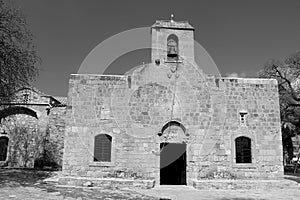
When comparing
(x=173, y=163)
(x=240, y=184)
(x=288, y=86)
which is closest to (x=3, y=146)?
(x=173, y=163)

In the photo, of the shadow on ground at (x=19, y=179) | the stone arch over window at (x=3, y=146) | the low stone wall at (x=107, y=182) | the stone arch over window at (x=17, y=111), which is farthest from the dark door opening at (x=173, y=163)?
the stone arch over window at (x=3, y=146)

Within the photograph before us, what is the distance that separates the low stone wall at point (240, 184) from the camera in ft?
37.4

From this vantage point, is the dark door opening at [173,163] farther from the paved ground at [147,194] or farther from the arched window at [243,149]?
the arched window at [243,149]

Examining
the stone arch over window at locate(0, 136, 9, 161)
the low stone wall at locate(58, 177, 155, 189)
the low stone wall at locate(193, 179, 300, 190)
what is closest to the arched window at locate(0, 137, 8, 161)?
the stone arch over window at locate(0, 136, 9, 161)

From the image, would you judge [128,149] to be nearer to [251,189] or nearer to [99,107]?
[99,107]

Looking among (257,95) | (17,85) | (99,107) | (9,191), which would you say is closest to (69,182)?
(9,191)

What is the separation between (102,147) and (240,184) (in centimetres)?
614

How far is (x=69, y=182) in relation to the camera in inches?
444

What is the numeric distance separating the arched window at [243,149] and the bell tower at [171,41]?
453 centimetres

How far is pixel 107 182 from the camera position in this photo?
11.2 metres

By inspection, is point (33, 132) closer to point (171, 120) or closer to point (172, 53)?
point (171, 120)

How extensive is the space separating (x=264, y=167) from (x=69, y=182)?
333 inches

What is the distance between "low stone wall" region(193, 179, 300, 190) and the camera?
37.4ft

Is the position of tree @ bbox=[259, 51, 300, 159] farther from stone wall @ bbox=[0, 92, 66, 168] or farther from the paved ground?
stone wall @ bbox=[0, 92, 66, 168]
